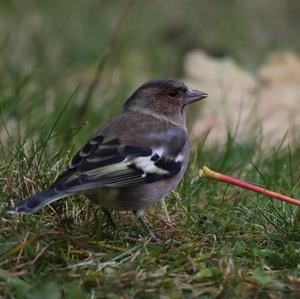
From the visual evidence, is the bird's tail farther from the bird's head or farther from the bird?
the bird's head

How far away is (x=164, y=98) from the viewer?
5.77 m

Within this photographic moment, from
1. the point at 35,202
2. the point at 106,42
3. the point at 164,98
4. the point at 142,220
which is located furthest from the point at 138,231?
the point at 106,42

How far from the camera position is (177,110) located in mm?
5770

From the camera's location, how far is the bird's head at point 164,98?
5730 mm

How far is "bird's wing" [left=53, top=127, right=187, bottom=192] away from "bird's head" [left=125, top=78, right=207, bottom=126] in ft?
1.67

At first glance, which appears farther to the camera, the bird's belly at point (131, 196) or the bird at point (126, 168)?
the bird's belly at point (131, 196)

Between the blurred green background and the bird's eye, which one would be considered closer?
the bird's eye

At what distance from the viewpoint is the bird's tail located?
4.33 m

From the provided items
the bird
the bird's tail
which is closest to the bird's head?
the bird

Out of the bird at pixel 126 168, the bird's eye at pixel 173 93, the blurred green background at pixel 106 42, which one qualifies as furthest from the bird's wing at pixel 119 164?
the blurred green background at pixel 106 42

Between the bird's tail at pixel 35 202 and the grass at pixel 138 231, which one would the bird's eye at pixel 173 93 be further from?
the bird's tail at pixel 35 202

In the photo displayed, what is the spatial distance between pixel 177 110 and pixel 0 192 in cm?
132

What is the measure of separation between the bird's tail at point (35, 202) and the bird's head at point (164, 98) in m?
1.35

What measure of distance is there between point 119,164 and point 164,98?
42.4 inches
